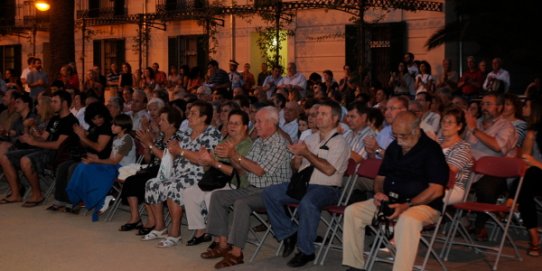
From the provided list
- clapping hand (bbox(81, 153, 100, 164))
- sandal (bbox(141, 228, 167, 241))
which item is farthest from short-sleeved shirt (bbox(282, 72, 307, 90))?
sandal (bbox(141, 228, 167, 241))

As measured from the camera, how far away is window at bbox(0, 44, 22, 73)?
3528 centimetres

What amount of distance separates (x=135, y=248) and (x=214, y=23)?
17.2 metres

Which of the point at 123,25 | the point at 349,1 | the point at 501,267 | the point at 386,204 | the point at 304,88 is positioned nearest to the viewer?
the point at 386,204

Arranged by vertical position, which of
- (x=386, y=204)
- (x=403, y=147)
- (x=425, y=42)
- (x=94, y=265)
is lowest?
(x=94, y=265)

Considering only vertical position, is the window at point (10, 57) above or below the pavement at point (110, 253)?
above

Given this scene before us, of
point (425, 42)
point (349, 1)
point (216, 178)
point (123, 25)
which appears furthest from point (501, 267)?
point (123, 25)

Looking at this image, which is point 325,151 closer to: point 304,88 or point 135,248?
point 135,248

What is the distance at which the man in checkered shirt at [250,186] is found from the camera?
838 cm

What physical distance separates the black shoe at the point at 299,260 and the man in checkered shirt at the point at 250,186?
21.6 inches

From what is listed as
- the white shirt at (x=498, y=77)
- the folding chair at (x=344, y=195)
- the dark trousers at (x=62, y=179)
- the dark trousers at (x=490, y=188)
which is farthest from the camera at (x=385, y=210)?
Answer: the white shirt at (x=498, y=77)

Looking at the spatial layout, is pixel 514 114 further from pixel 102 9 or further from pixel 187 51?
pixel 102 9

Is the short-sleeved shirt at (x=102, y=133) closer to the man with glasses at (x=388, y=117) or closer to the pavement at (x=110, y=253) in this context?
the pavement at (x=110, y=253)

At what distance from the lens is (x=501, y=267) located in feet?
26.6

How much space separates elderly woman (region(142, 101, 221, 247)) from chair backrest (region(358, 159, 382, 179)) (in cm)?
170
